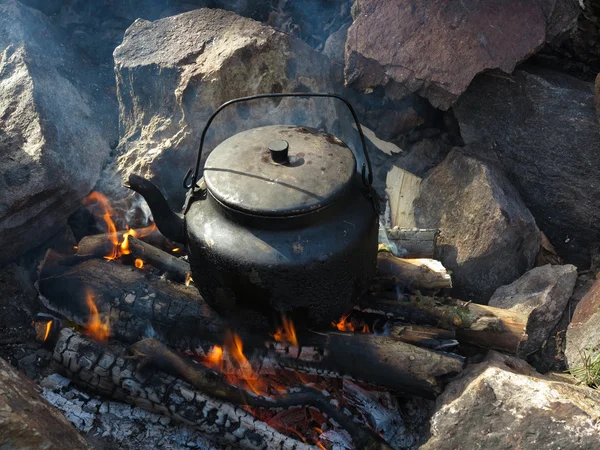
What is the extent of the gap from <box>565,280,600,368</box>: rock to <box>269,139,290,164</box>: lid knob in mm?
2016

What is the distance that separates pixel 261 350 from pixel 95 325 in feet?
3.03

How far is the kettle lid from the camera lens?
197cm

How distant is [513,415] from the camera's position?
2.11 metres

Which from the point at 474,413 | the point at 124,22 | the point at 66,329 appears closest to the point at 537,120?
the point at 474,413

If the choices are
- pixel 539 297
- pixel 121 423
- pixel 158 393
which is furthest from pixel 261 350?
pixel 539 297

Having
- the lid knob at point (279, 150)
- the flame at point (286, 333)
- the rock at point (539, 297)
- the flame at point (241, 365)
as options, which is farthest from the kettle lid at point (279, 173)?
the rock at point (539, 297)

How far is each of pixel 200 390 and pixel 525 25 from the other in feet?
9.31

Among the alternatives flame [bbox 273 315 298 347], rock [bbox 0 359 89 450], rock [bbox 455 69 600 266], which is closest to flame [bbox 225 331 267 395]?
flame [bbox 273 315 298 347]

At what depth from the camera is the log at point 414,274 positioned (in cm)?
282

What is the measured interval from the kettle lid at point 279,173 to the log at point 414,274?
86 centimetres

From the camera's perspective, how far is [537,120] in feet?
10.4

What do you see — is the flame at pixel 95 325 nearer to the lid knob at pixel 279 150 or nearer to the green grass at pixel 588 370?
the lid knob at pixel 279 150

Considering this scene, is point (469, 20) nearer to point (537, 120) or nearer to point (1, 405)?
point (537, 120)

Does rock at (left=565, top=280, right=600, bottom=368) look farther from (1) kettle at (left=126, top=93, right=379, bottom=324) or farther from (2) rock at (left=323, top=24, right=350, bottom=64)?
(2) rock at (left=323, top=24, right=350, bottom=64)
